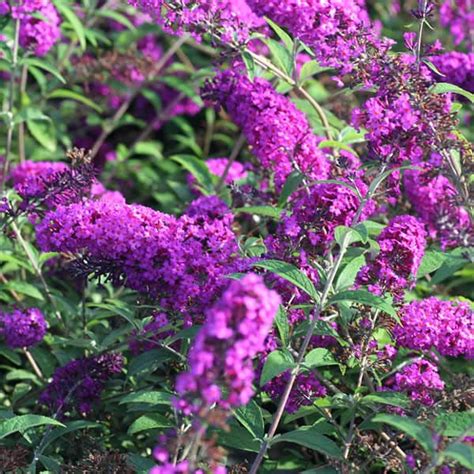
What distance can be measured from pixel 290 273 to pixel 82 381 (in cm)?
109

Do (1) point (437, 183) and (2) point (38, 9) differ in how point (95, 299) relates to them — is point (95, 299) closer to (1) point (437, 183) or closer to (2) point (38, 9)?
(2) point (38, 9)

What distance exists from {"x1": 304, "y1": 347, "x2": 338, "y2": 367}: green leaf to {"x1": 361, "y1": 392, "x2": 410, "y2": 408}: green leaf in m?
0.19

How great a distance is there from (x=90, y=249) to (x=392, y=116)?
1.24 m

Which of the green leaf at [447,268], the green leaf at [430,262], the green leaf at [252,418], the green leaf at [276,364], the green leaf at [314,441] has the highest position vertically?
the green leaf at [430,262]

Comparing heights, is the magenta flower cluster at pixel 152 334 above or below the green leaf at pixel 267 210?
below

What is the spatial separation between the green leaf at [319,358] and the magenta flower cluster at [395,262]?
0.96ft

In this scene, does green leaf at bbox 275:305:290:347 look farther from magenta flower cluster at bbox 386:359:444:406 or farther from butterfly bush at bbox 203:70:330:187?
butterfly bush at bbox 203:70:330:187

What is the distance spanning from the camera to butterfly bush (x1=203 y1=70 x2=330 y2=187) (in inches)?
153

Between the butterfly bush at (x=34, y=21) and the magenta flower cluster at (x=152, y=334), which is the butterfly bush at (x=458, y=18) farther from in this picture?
the magenta flower cluster at (x=152, y=334)

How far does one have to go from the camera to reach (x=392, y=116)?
3.13 metres

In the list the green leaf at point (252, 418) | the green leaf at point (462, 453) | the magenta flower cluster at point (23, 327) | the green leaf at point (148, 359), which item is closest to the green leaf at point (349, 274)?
the green leaf at point (252, 418)

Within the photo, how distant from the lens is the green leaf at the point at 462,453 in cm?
238

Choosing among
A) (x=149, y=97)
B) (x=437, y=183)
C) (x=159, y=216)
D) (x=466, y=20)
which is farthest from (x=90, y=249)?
(x=466, y=20)

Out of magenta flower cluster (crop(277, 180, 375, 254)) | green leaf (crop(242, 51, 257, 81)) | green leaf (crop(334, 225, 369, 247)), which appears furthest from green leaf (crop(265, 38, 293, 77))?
green leaf (crop(334, 225, 369, 247))
